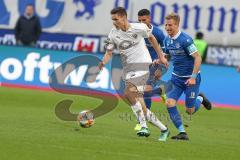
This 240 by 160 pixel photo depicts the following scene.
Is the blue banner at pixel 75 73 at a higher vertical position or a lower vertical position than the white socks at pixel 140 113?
lower

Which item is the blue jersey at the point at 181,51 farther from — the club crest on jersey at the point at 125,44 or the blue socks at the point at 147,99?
the blue socks at the point at 147,99

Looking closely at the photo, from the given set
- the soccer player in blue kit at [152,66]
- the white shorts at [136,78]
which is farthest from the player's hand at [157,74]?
the white shorts at [136,78]

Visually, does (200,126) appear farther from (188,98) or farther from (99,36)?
(99,36)

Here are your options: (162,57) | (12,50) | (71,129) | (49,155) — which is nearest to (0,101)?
A: (12,50)

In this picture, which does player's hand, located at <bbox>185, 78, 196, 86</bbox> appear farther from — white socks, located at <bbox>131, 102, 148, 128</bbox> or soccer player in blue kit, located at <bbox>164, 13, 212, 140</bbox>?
white socks, located at <bbox>131, 102, 148, 128</bbox>

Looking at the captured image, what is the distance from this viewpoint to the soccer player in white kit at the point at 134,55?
547 inches

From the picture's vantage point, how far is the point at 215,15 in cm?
2919

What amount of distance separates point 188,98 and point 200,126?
2.60 meters

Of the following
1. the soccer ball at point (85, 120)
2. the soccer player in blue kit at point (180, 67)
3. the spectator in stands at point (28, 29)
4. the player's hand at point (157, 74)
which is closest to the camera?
the soccer player in blue kit at point (180, 67)

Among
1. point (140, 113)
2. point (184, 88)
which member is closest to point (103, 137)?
point (140, 113)

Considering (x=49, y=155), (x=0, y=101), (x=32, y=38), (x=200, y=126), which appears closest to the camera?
(x=49, y=155)

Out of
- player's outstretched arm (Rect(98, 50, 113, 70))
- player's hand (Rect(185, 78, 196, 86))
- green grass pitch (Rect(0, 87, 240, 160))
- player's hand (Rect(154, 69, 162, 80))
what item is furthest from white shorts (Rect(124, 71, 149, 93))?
player's hand (Rect(154, 69, 162, 80))

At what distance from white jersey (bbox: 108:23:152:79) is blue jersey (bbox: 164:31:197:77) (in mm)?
406

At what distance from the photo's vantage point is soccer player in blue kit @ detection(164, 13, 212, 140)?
13875 mm
